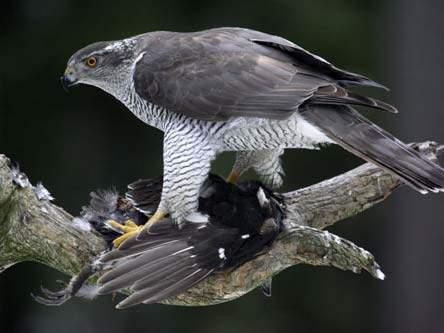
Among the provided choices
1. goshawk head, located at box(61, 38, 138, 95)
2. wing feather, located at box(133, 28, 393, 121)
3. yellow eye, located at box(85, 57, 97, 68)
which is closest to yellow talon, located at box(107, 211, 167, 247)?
wing feather, located at box(133, 28, 393, 121)

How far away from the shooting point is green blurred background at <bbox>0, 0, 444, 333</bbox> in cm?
1038

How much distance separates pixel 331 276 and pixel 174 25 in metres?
3.11

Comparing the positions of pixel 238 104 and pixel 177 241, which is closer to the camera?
pixel 177 241

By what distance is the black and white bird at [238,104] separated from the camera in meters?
6.04

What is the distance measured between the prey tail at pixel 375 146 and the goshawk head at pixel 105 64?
132 cm

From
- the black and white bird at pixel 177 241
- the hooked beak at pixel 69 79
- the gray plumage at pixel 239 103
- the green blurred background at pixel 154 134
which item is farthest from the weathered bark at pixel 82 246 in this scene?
the green blurred background at pixel 154 134

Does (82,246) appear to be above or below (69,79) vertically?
below

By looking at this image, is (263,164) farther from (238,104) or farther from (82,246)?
(82,246)

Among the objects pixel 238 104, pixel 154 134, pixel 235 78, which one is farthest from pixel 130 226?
pixel 154 134

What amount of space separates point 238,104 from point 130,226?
3.18 ft

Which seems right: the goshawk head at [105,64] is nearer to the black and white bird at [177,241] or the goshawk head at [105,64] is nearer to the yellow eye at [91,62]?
the yellow eye at [91,62]

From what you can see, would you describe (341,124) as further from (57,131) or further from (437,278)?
(57,131)

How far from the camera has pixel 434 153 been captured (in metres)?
6.56

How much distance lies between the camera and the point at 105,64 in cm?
684
